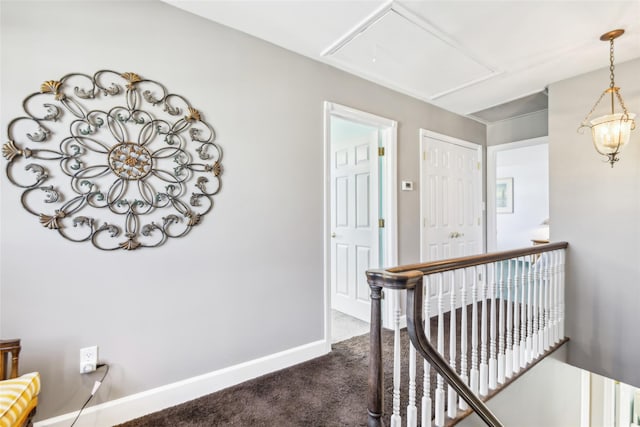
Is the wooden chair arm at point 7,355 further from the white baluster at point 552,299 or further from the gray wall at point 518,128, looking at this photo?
the gray wall at point 518,128

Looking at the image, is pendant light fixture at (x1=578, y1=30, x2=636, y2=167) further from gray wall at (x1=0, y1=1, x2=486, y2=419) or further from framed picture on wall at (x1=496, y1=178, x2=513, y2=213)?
framed picture on wall at (x1=496, y1=178, x2=513, y2=213)

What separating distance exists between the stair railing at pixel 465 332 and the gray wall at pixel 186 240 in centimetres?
100

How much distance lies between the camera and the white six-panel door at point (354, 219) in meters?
3.11

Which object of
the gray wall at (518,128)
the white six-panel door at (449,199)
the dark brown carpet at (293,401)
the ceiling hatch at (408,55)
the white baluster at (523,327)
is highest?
the ceiling hatch at (408,55)

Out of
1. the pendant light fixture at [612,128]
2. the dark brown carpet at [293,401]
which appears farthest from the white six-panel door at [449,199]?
the dark brown carpet at [293,401]

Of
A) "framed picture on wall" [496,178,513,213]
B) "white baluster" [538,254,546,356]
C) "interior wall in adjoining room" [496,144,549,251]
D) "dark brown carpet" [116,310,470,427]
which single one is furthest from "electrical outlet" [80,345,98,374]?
"framed picture on wall" [496,178,513,213]

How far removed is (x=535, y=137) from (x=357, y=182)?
2320 millimetres

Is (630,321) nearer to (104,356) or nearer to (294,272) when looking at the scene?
(294,272)

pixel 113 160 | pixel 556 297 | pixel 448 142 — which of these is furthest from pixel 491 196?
pixel 113 160

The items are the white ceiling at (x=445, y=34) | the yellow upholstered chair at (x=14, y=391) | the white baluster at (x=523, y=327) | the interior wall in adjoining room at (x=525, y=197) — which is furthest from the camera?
the interior wall in adjoining room at (x=525, y=197)

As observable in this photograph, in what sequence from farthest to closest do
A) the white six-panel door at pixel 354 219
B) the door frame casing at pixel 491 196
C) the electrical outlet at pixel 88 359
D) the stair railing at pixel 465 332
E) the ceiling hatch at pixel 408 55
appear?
Result: the door frame casing at pixel 491 196 < the white six-panel door at pixel 354 219 < the ceiling hatch at pixel 408 55 < the electrical outlet at pixel 88 359 < the stair railing at pixel 465 332

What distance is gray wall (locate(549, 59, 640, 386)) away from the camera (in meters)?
2.45

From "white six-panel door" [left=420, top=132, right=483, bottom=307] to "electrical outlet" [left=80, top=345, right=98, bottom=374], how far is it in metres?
2.86

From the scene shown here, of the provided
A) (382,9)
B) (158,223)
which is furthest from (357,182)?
(158,223)
